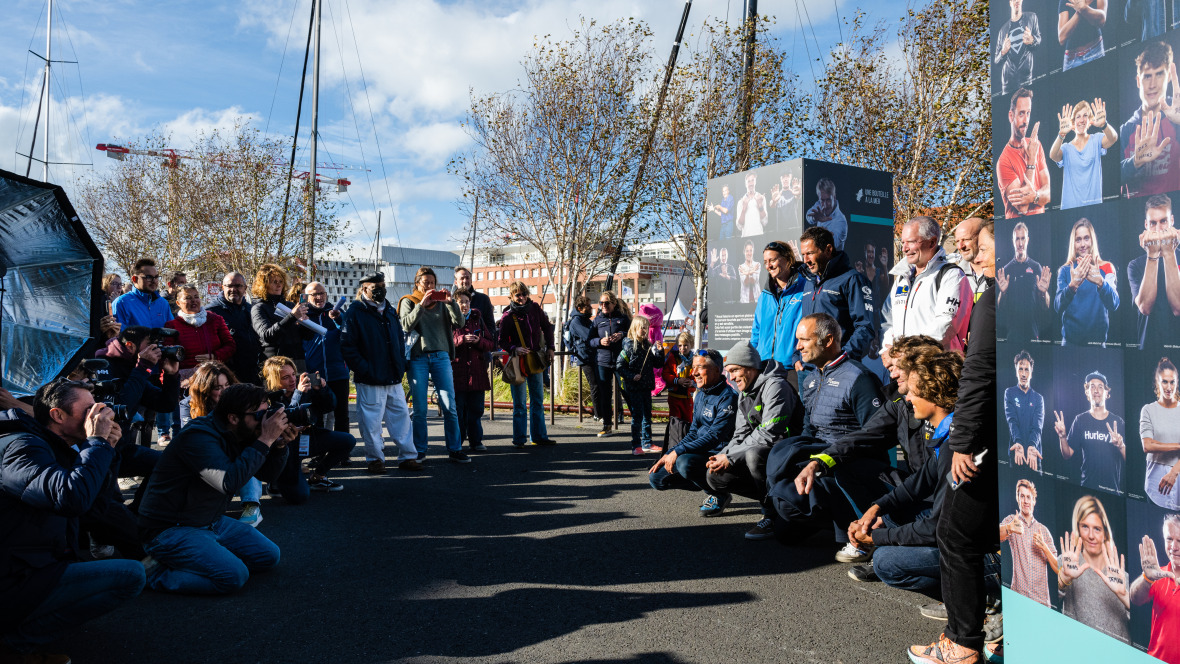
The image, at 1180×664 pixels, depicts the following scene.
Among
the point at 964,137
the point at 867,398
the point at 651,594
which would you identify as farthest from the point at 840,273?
the point at 964,137

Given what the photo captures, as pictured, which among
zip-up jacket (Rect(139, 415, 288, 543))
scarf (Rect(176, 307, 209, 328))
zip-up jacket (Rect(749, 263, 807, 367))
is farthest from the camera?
scarf (Rect(176, 307, 209, 328))

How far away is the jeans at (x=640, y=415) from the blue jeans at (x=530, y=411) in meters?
1.14

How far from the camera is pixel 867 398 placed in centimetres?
501

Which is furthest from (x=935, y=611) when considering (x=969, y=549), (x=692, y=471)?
(x=692, y=471)

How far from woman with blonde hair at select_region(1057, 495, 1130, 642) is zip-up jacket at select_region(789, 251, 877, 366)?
10.4 feet

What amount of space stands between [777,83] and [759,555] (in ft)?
43.7

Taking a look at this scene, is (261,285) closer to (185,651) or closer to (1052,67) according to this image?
(185,651)

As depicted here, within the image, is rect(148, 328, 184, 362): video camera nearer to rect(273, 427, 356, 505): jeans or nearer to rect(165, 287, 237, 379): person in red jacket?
rect(165, 287, 237, 379): person in red jacket

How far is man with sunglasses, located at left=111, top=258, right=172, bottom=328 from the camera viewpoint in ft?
26.0

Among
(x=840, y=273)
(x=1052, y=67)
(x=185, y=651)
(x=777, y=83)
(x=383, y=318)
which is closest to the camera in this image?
(x=1052, y=67)

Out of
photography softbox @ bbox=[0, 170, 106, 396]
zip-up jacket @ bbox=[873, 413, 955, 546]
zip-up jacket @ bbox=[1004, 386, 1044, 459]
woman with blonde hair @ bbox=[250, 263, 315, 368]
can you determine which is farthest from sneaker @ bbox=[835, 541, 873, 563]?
woman with blonde hair @ bbox=[250, 263, 315, 368]

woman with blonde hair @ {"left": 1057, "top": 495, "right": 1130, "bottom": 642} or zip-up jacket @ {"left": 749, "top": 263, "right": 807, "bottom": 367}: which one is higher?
zip-up jacket @ {"left": 749, "top": 263, "right": 807, "bottom": 367}

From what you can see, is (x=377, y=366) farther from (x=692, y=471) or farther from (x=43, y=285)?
(x=692, y=471)

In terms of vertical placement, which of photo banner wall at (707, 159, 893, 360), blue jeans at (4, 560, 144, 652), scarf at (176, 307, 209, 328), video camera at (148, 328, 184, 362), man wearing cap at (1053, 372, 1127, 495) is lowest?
blue jeans at (4, 560, 144, 652)
